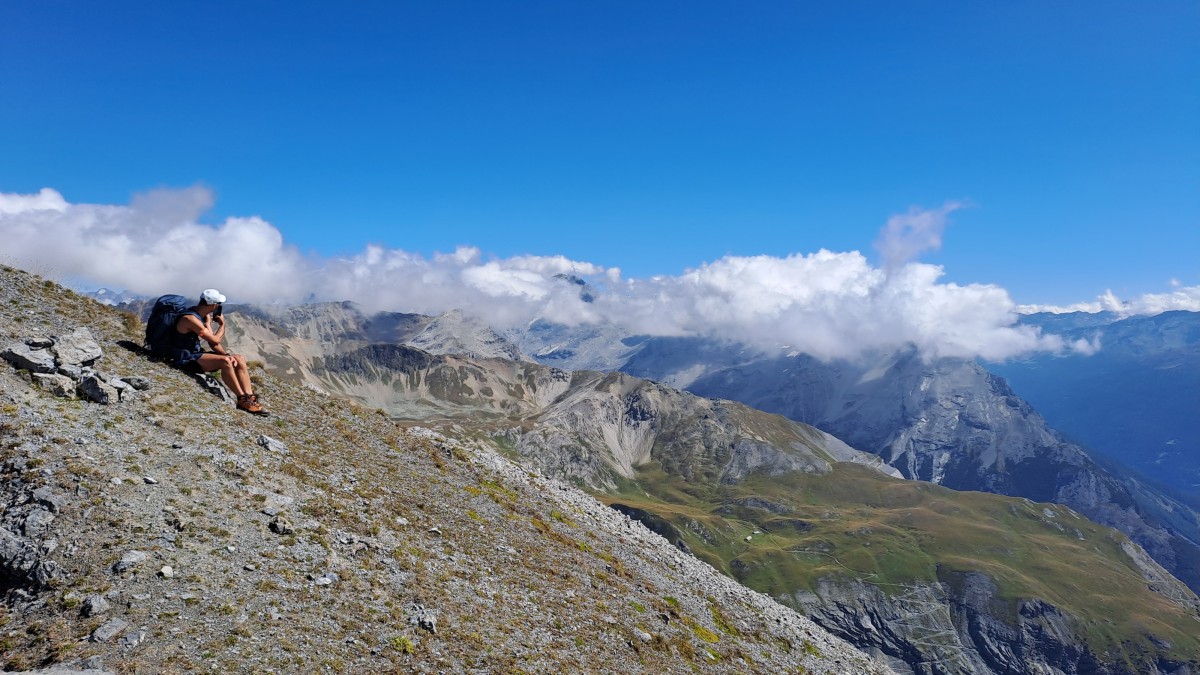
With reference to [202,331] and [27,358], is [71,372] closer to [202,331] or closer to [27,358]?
[27,358]

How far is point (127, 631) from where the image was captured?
43.9ft

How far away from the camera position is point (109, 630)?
1326 centimetres

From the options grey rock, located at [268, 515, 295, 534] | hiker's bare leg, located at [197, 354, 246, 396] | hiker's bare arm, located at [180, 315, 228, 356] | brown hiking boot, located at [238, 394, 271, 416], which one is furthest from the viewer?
brown hiking boot, located at [238, 394, 271, 416]

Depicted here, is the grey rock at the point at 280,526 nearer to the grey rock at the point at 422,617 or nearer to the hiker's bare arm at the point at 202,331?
the grey rock at the point at 422,617

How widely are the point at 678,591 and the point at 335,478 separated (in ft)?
57.8

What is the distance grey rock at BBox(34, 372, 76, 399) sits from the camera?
20938 millimetres

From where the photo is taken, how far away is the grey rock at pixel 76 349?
74.5 ft

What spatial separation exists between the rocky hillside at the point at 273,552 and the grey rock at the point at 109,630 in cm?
4

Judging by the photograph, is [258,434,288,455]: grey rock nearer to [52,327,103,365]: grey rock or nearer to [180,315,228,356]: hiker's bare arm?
[180,315,228,356]: hiker's bare arm

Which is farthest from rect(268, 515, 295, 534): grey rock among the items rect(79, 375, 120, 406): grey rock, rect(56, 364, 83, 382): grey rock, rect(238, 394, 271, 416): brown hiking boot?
rect(56, 364, 83, 382): grey rock

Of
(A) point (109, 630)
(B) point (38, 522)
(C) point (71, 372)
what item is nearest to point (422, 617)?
(A) point (109, 630)

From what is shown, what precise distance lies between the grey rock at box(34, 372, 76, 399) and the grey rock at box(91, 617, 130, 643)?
11278mm

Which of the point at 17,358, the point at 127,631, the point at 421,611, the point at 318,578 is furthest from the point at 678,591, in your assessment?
the point at 17,358

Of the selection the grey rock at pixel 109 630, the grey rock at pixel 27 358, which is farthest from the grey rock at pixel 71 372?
the grey rock at pixel 109 630
